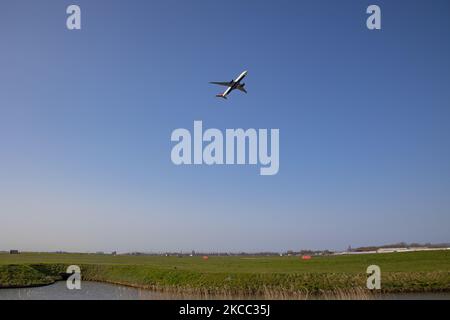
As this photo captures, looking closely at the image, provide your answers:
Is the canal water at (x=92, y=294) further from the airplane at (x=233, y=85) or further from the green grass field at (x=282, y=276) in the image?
the airplane at (x=233, y=85)

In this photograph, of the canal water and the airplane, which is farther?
the airplane

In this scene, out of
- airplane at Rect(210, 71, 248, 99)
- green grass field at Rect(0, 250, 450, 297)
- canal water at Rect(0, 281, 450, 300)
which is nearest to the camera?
canal water at Rect(0, 281, 450, 300)

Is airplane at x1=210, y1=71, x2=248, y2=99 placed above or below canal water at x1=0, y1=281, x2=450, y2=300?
above

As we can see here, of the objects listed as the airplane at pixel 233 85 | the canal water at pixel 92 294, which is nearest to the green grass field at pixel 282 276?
the canal water at pixel 92 294

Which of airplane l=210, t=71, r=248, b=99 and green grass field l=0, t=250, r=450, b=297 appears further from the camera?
airplane l=210, t=71, r=248, b=99

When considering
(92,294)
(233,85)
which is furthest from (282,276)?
(233,85)

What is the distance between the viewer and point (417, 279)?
5431cm

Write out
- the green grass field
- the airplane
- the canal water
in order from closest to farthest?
1. the canal water
2. the green grass field
3. the airplane

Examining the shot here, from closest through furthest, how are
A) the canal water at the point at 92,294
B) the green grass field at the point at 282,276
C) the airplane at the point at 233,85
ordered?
1. the canal water at the point at 92,294
2. the green grass field at the point at 282,276
3. the airplane at the point at 233,85

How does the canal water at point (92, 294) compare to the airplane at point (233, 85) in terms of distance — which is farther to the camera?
the airplane at point (233, 85)

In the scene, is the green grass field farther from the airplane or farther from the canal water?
the airplane

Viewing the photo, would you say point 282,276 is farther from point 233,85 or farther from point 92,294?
point 233,85

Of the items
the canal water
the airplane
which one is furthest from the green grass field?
the airplane
